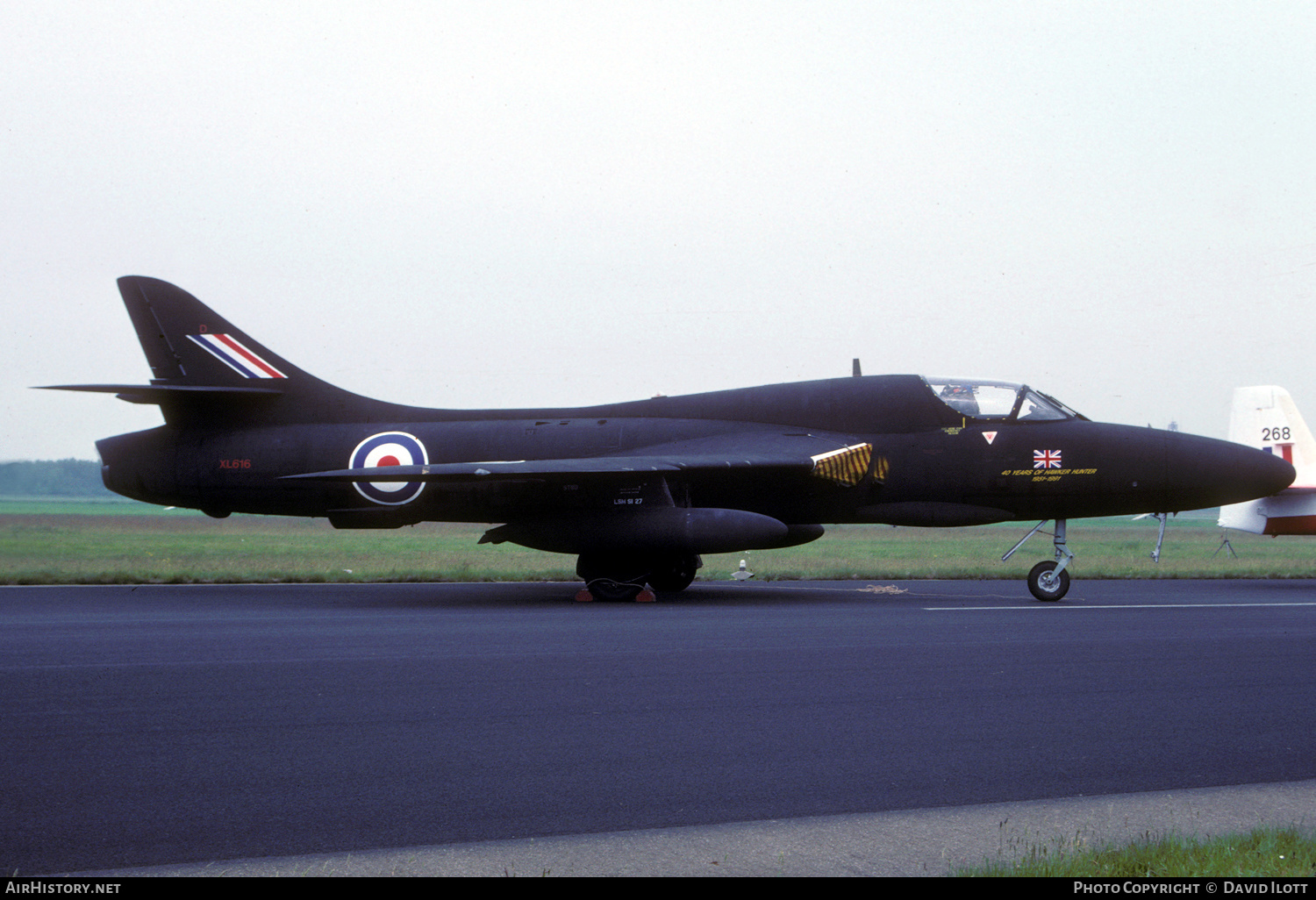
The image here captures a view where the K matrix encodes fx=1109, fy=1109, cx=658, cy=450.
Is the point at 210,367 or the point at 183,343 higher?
the point at 183,343

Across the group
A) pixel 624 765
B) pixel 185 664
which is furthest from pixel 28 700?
pixel 624 765

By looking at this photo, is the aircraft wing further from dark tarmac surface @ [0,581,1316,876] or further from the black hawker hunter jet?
dark tarmac surface @ [0,581,1316,876]

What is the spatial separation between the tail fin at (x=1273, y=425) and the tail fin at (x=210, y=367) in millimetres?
18647

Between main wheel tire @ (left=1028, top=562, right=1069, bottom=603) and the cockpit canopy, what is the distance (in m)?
2.16

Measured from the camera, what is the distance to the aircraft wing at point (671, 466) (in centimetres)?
1485

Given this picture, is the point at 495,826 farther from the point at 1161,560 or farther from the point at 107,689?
the point at 1161,560

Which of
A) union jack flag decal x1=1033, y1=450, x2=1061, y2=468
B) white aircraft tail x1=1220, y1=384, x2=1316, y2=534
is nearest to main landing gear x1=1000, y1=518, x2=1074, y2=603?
union jack flag decal x1=1033, y1=450, x2=1061, y2=468

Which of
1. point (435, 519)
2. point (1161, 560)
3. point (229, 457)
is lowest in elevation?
point (1161, 560)

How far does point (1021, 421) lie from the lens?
15.8m

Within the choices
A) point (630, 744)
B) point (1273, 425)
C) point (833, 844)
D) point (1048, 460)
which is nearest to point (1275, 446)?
point (1273, 425)

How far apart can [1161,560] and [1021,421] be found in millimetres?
17130

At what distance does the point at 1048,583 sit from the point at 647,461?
574 centimetres

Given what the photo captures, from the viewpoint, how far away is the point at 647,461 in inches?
604

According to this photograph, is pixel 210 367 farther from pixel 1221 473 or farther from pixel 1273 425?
pixel 1273 425
